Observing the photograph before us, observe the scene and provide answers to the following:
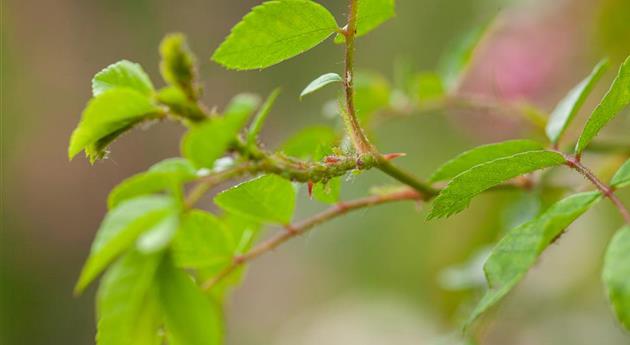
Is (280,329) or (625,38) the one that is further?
(280,329)

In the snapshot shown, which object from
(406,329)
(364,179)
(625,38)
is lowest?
(406,329)

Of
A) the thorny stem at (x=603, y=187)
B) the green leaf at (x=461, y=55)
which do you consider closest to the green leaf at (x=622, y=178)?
the thorny stem at (x=603, y=187)

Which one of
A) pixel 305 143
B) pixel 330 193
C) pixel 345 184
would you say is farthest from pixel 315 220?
pixel 345 184

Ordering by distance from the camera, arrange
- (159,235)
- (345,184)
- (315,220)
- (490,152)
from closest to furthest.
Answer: (159,235), (490,152), (315,220), (345,184)

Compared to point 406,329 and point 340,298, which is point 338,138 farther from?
point 340,298

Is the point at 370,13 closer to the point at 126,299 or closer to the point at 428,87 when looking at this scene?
the point at 126,299

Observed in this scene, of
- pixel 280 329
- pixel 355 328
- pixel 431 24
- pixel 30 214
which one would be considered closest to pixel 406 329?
pixel 355 328
